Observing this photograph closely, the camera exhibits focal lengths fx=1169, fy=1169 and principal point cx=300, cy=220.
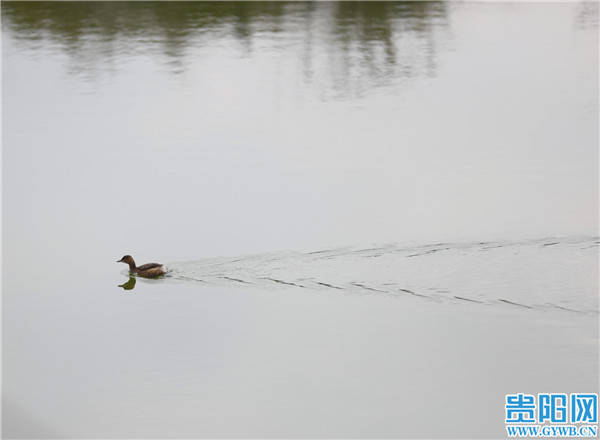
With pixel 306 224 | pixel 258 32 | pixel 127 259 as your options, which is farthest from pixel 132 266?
pixel 258 32

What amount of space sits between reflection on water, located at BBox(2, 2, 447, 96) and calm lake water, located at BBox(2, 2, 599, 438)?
0.23 ft

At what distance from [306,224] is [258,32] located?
734cm

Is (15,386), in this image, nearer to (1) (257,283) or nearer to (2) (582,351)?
(1) (257,283)

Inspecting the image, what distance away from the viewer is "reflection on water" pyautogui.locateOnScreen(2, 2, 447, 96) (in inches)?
567

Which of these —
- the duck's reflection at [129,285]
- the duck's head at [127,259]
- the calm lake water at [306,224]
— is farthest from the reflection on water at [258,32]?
the duck's reflection at [129,285]

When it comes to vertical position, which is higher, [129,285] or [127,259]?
[127,259]

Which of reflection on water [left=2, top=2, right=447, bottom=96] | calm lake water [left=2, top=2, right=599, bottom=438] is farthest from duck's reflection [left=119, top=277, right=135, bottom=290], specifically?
reflection on water [left=2, top=2, right=447, bottom=96]

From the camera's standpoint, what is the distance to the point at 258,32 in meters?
16.4

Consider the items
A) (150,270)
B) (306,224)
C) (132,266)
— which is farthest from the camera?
(306,224)

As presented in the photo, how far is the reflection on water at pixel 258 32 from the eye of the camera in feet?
47.2

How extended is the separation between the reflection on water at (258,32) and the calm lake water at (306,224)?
2.8 inches

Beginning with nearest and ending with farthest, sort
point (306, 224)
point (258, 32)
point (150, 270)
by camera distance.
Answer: point (150, 270) < point (306, 224) < point (258, 32)

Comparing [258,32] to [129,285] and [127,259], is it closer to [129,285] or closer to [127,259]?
[127,259]

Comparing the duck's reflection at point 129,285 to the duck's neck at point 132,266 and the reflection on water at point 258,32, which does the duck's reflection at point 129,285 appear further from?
the reflection on water at point 258,32
